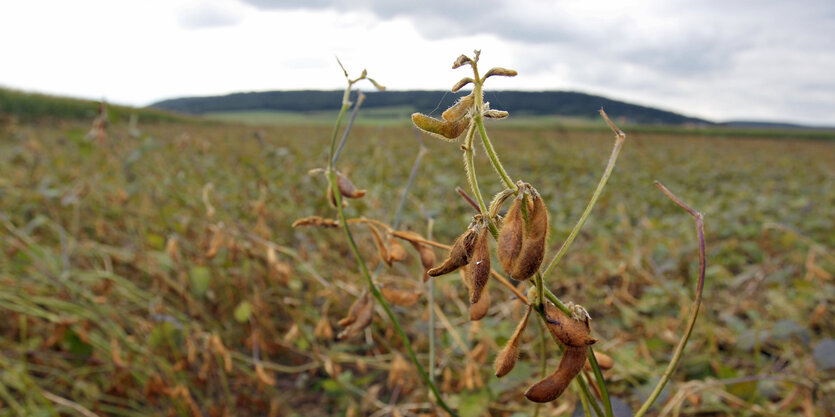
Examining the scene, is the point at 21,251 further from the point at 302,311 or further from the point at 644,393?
the point at 644,393

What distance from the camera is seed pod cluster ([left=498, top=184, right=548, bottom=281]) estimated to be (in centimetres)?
34

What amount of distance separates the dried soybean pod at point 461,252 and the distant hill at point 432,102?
11 cm

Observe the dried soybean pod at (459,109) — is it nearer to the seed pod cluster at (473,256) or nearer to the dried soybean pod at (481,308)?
the seed pod cluster at (473,256)

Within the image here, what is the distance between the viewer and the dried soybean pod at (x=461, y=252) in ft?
1.17

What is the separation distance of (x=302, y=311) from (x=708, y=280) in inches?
60.4

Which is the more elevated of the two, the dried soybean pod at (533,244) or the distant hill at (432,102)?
the distant hill at (432,102)

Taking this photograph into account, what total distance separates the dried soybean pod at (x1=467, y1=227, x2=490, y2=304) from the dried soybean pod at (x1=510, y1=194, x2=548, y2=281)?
28mm

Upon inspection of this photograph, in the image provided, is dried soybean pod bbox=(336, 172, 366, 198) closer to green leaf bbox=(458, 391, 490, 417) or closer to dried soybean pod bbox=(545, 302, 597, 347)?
dried soybean pod bbox=(545, 302, 597, 347)

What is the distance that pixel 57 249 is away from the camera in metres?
2.21

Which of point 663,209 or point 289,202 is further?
point 663,209

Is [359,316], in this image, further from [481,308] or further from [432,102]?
[432,102]

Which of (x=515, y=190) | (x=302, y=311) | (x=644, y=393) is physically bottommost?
(x=302, y=311)

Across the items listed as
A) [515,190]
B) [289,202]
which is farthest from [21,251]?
[515,190]

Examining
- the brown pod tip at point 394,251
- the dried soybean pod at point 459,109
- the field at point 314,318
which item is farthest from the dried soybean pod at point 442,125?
the field at point 314,318
